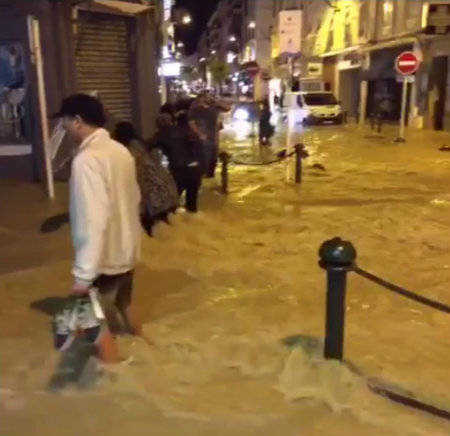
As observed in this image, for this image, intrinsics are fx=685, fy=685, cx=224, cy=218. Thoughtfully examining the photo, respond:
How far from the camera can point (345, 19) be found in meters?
41.7

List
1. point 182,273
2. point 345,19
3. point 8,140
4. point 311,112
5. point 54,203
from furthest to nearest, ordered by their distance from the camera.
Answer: point 345,19 → point 311,112 → point 8,140 → point 54,203 → point 182,273

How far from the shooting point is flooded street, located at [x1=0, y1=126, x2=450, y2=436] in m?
4.14

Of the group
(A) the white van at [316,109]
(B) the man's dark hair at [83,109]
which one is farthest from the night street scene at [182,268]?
(A) the white van at [316,109]

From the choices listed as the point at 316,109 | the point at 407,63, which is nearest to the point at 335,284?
the point at 407,63

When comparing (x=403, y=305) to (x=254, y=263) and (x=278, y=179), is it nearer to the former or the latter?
(x=254, y=263)

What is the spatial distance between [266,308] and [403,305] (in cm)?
128

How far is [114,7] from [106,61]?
113 centimetres

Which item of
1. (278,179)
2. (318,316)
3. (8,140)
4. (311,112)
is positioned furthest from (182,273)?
(311,112)

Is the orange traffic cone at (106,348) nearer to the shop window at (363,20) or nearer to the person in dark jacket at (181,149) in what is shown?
the person in dark jacket at (181,149)

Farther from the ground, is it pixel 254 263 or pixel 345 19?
pixel 345 19

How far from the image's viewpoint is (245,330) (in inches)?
221

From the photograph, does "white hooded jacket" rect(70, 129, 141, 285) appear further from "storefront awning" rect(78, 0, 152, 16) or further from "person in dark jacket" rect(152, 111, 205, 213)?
"storefront awning" rect(78, 0, 152, 16)

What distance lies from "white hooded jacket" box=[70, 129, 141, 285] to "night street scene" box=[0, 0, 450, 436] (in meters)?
0.01

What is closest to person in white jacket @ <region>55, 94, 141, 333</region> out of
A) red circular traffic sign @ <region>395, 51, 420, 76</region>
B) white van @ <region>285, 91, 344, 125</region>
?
red circular traffic sign @ <region>395, 51, 420, 76</region>
